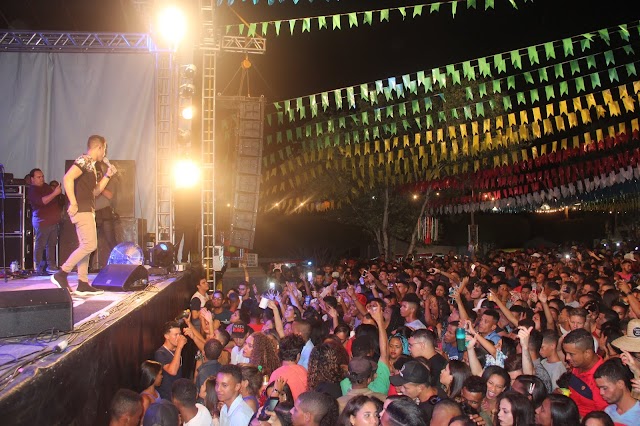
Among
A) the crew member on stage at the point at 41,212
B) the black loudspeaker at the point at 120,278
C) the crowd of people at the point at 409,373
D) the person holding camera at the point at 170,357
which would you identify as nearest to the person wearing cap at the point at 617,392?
the crowd of people at the point at 409,373

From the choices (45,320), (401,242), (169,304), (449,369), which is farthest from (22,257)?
(401,242)

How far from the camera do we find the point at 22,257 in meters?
9.21

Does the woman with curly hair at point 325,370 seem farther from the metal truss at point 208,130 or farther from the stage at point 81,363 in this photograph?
the metal truss at point 208,130

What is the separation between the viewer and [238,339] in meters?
6.53

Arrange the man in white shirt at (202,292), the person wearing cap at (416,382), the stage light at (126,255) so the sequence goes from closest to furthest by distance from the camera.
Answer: the person wearing cap at (416,382) < the stage light at (126,255) < the man in white shirt at (202,292)

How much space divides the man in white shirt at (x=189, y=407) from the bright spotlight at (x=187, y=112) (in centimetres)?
689

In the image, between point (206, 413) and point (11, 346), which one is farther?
point (206, 413)

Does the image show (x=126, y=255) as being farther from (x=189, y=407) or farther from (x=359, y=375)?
(x=359, y=375)

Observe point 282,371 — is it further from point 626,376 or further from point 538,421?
point 626,376

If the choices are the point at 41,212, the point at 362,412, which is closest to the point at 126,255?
the point at 41,212

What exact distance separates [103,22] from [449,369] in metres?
11.1

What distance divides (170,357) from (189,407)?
1637 mm

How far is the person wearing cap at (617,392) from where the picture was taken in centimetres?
418

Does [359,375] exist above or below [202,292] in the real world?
above
